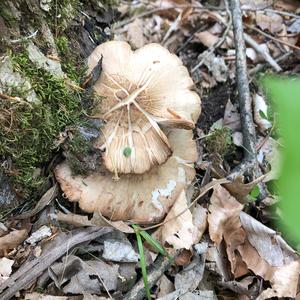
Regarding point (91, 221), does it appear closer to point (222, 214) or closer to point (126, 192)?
point (126, 192)

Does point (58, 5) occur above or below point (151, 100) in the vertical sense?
above

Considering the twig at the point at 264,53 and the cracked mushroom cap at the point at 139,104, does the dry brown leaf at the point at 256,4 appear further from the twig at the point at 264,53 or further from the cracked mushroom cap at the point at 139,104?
the cracked mushroom cap at the point at 139,104

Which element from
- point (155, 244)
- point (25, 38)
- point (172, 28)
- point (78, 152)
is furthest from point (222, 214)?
point (172, 28)

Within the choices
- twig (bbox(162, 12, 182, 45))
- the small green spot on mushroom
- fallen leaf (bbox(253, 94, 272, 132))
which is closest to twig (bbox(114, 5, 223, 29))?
twig (bbox(162, 12, 182, 45))

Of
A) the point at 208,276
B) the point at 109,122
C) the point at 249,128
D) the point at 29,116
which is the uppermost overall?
the point at 29,116

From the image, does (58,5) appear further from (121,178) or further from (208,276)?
(208,276)

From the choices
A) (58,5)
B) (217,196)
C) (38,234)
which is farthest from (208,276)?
(58,5)

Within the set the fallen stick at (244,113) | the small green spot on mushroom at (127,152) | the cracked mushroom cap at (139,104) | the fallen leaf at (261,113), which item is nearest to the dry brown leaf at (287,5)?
the fallen stick at (244,113)

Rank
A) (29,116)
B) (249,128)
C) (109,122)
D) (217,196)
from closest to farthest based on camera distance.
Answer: (29,116), (109,122), (217,196), (249,128)
